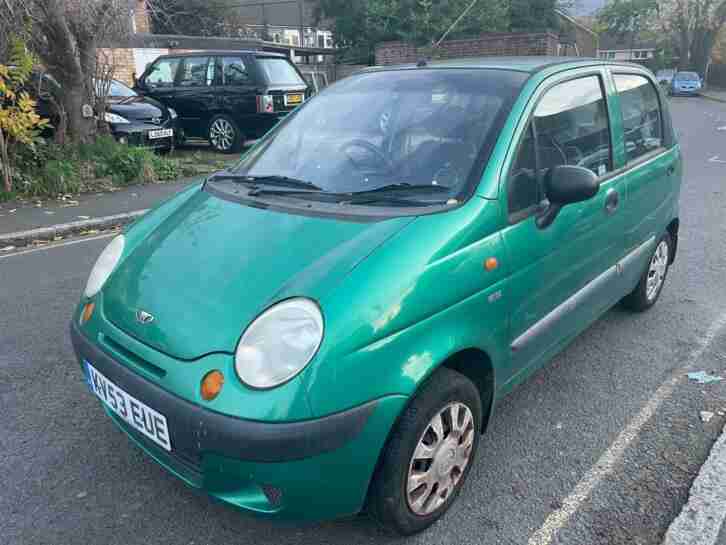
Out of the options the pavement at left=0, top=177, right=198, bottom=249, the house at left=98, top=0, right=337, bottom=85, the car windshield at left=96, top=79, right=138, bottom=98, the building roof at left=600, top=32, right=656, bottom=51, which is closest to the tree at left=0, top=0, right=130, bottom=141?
the house at left=98, top=0, right=337, bottom=85

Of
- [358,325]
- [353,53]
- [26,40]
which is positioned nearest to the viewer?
[358,325]

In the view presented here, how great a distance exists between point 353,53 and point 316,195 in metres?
25.6

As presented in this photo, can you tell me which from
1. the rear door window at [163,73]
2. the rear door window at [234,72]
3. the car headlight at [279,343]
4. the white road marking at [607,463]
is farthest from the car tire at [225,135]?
the car headlight at [279,343]

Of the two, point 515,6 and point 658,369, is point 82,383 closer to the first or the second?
point 658,369

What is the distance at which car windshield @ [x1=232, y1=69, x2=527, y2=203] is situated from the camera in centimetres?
267

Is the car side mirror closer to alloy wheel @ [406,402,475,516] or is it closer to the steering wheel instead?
the steering wheel

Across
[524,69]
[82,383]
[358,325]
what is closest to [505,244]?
[358,325]

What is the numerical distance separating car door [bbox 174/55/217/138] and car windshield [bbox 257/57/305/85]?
102cm

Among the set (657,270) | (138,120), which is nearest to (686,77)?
(138,120)

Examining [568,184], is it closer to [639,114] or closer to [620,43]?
[639,114]

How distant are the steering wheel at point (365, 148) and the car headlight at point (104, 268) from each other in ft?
3.67

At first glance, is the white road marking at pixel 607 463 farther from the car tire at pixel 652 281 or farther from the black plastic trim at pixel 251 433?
the black plastic trim at pixel 251 433

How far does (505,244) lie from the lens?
2.50 metres

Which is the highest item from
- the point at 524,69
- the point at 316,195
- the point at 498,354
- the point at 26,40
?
the point at 26,40
